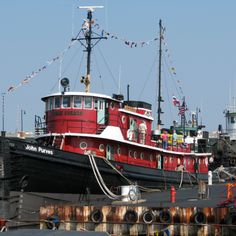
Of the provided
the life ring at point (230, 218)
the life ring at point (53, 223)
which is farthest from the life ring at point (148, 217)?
the life ring at point (53, 223)

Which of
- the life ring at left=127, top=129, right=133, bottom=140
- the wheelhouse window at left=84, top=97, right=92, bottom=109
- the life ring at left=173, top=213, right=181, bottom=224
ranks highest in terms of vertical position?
the wheelhouse window at left=84, top=97, right=92, bottom=109

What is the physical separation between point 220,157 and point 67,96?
768 inches

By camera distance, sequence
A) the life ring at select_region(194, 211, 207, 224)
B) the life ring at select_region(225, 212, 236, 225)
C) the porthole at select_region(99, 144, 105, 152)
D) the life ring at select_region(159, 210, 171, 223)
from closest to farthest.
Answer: the life ring at select_region(225, 212, 236, 225) → the life ring at select_region(194, 211, 207, 224) → the life ring at select_region(159, 210, 171, 223) → the porthole at select_region(99, 144, 105, 152)

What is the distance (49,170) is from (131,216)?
5.87 m

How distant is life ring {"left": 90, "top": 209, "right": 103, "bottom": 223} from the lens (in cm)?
1967

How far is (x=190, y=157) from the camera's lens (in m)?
33.7

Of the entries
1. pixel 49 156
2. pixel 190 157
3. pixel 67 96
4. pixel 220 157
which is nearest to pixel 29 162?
pixel 49 156

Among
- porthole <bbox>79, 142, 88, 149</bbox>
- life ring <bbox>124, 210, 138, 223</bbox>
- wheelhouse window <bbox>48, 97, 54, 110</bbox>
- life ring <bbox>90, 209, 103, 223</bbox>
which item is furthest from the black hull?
life ring <bbox>124, 210, 138, 223</bbox>

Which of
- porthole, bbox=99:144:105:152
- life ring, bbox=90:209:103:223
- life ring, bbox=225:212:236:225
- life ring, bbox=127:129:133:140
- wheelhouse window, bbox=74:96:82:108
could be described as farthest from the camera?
life ring, bbox=127:129:133:140

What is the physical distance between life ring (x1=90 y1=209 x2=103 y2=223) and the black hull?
4.56m

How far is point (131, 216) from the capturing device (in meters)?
19.4

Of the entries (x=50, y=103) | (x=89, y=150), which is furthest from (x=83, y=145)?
(x=50, y=103)

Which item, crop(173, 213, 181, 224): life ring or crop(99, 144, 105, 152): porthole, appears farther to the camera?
crop(99, 144, 105, 152): porthole

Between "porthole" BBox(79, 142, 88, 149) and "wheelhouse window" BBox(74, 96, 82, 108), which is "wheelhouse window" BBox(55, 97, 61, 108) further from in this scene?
"porthole" BBox(79, 142, 88, 149)
